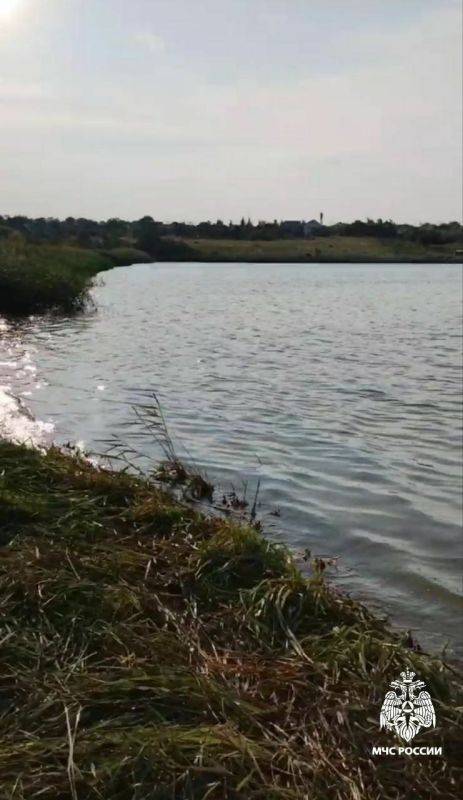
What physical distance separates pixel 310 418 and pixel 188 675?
8942mm

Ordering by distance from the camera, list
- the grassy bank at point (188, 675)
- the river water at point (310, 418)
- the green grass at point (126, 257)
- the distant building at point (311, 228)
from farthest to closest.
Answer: the distant building at point (311, 228) → the green grass at point (126, 257) → the river water at point (310, 418) → the grassy bank at point (188, 675)

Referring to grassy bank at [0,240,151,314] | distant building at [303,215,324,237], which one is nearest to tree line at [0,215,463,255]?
distant building at [303,215,324,237]

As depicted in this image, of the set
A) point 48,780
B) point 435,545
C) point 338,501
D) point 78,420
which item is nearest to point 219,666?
point 48,780

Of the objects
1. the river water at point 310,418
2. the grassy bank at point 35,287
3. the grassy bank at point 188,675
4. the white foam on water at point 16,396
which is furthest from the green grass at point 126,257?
the grassy bank at point 188,675

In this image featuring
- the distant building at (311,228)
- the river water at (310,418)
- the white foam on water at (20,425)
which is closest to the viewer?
the river water at (310,418)

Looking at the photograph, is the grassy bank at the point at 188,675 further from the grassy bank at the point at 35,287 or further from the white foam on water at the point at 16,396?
the grassy bank at the point at 35,287

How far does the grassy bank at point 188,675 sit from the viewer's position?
306cm

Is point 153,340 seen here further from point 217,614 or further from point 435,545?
point 217,614

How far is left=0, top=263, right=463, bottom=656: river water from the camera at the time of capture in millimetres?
6906

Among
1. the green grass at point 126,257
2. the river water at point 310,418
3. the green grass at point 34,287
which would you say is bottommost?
the river water at point 310,418

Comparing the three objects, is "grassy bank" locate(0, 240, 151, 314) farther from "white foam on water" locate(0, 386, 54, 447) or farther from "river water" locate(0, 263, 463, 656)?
"white foam on water" locate(0, 386, 54, 447)

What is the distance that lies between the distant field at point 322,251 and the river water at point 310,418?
9567 cm

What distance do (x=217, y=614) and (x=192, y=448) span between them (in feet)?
19.5

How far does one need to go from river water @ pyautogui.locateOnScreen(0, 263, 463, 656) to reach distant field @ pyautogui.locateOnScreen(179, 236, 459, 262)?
9567 cm
